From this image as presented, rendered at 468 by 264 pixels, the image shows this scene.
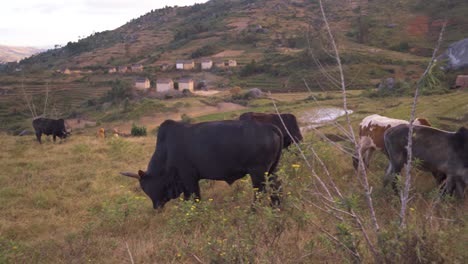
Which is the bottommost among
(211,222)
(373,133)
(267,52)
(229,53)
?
(211,222)

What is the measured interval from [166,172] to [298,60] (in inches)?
2147

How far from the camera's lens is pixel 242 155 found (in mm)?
6219

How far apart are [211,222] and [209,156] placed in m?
1.81

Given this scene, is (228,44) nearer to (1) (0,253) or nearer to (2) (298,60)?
(2) (298,60)

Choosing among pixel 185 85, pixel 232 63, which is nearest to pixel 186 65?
pixel 232 63

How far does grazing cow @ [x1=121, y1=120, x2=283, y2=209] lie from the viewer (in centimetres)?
622

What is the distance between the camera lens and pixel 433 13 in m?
80.2

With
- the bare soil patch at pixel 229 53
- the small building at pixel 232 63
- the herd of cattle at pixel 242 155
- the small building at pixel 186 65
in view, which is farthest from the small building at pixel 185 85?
the herd of cattle at pixel 242 155

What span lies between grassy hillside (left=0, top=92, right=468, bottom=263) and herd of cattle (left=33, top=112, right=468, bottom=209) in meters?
0.30

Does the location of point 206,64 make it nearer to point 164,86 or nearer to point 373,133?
point 164,86

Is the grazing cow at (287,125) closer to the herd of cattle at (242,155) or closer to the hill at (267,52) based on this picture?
the herd of cattle at (242,155)

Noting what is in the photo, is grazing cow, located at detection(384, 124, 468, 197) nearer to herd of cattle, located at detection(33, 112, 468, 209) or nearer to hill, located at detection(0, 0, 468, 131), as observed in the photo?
herd of cattle, located at detection(33, 112, 468, 209)

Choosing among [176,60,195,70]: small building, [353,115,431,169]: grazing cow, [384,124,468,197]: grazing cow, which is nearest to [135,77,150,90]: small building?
[176,60,195,70]: small building

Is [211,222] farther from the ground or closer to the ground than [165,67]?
farther from the ground
